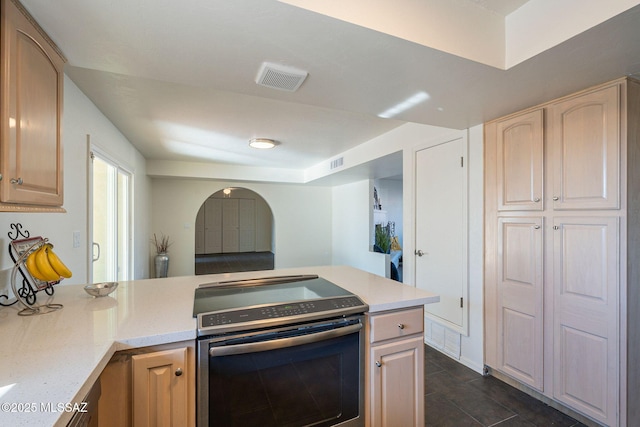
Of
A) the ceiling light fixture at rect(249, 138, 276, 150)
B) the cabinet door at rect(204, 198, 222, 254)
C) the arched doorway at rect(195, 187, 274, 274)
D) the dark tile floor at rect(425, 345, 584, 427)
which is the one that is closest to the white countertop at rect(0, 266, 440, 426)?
the dark tile floor at rect(425, 345, 584, 427)

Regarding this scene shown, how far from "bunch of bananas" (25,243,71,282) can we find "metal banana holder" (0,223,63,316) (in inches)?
1.8

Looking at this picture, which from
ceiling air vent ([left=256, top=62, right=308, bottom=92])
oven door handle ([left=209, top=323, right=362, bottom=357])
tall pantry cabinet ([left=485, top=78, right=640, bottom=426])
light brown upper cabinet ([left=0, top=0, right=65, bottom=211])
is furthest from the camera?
tall pantry cabinet ([left=485, top=78, right=640, bottom=426])

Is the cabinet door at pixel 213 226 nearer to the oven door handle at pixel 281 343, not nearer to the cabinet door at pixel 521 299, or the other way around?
the cabinet door at pixel 521 299

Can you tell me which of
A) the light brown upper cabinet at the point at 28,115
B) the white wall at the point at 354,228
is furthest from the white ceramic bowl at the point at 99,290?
the white wall at the point at 354,228

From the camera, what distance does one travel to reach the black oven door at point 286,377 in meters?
1.14

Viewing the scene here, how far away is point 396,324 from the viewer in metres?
1.49

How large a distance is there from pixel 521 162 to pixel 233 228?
9336 mm

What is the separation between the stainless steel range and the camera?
114cm

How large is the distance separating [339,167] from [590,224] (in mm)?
3313

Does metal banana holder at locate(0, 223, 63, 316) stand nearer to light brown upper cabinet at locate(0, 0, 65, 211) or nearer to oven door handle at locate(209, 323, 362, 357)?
light brown upper cabinet at locate(0, 0, 65, 211)

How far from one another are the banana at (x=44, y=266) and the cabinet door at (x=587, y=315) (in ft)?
9.51

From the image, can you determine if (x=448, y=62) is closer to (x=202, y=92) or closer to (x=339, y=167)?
(x=202, y=92)

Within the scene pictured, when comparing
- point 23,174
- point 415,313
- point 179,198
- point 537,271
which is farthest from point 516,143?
point 179,198

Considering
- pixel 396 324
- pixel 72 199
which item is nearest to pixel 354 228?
pixel 396 324
